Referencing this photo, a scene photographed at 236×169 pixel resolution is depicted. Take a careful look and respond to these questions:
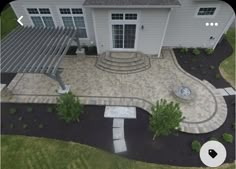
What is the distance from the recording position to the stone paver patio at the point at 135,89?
9.62 metres

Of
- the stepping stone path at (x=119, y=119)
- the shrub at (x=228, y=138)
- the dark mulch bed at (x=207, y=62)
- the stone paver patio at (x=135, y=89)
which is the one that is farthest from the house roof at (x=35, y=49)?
the shrub at (x=228, y=138)

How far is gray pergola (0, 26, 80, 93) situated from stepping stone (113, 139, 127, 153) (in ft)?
16.3

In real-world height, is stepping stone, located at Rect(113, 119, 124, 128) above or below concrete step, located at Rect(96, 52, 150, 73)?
below

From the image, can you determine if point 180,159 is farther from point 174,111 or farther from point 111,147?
point 111,147

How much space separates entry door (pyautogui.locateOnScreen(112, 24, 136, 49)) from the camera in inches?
451

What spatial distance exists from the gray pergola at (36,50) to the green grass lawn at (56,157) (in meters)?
3.75

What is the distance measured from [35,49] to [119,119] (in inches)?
274

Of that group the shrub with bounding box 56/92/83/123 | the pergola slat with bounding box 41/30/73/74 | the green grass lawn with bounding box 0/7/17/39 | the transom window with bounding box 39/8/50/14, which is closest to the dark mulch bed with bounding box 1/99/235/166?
the shrub with bounding box 56/92/83/123

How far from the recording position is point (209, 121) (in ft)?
30.5

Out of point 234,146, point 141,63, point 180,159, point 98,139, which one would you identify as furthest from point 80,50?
point 234,146

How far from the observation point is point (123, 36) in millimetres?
12000

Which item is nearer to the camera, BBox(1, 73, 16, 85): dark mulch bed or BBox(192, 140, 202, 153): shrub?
BBox(192, 140, 202, 153): shrub

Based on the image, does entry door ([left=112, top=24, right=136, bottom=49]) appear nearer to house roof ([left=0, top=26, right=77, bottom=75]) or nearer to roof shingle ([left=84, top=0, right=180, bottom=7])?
roof shingle ([left=84, top=0, right=180, bottom=7])

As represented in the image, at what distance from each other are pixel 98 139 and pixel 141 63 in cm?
656
